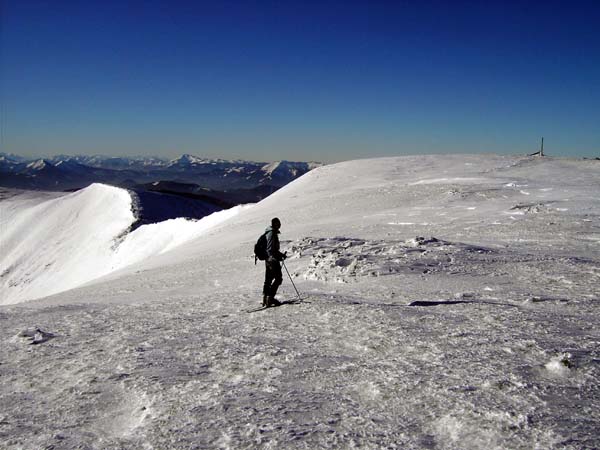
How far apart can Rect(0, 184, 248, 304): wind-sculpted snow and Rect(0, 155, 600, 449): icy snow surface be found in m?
25.7

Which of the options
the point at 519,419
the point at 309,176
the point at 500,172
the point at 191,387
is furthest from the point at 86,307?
the point at 309,176

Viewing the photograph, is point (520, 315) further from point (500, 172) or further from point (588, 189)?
point (500, 172)

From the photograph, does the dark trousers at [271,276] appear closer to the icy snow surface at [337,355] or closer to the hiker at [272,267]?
the hiker at [272,267]

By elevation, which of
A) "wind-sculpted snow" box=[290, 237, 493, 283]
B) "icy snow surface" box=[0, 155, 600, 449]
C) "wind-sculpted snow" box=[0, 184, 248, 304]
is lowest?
"wind-sculpted snow" box=[0, 184, 248, 304]

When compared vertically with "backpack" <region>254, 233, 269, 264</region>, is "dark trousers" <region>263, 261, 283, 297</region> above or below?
below

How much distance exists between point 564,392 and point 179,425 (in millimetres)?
4512

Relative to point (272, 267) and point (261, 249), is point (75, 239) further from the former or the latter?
point (272, 267)

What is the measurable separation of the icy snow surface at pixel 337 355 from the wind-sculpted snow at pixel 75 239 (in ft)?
84.4

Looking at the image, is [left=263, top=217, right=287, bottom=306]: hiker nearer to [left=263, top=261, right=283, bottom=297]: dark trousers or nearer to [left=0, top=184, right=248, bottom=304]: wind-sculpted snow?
[left=263, top=261, right=283, bottom=297]: dark trousers

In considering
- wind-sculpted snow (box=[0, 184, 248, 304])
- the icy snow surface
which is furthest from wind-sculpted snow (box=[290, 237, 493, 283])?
wind-sculpted snow (box=[0, 184, 248, 304])

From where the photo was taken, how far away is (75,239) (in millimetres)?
61969

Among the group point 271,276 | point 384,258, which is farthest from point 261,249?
point 384,258

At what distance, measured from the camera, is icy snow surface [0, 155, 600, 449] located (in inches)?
179

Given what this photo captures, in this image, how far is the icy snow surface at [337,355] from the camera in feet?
14.9
